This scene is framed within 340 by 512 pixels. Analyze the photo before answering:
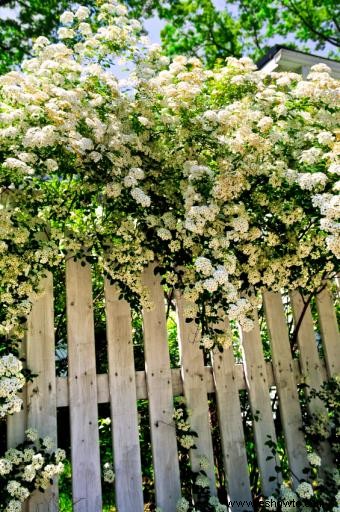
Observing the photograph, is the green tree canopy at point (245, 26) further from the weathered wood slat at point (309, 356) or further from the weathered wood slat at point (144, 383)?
the weathered wood slat at point (144, 383)

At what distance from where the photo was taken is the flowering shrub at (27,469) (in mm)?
1952

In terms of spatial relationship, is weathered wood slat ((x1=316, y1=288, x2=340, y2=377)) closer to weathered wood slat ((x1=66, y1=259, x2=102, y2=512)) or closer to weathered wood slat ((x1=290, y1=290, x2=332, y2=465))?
weathered wood slat ((x1=290, y1=290, x2=332, y2=465))

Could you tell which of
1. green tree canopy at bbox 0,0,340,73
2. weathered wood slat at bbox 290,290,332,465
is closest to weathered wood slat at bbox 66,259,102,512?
weathered wood slat at bbox 290,290,332,465

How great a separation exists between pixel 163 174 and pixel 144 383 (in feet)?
3.79

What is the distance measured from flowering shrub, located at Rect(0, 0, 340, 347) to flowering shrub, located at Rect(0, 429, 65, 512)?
0.53m

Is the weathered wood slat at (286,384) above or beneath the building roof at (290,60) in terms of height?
beneath

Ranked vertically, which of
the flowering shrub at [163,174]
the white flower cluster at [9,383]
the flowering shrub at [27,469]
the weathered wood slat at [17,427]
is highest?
the flowering shrub at [163,174]

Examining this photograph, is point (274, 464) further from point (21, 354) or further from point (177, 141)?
point (177, 141)

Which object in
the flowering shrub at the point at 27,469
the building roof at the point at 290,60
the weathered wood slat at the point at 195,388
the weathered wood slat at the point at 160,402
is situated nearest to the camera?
the flowering shrub at the point at 27,469

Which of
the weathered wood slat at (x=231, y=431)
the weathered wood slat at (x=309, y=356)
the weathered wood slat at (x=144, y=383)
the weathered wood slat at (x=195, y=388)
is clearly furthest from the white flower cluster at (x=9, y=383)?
the weathered wood slat at (x=309, y=356)

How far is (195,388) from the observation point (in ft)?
8.48

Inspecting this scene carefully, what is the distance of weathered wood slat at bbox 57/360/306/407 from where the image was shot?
231 cm

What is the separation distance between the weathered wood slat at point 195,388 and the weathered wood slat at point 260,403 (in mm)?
306

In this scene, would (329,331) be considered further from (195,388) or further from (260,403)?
(195,388)
